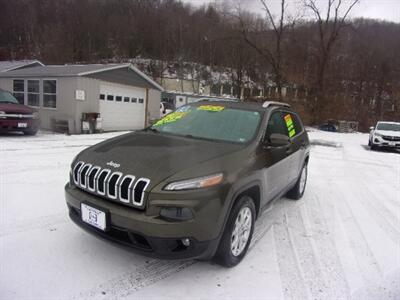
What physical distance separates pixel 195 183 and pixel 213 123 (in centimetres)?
137

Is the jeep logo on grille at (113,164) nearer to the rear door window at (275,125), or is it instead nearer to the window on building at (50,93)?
the rear door window at (275,125)

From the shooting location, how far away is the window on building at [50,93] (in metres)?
14.4

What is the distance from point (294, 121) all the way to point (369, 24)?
42284 millimetres

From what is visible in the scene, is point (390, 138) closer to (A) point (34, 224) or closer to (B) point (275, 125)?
(B) point (275, 125)

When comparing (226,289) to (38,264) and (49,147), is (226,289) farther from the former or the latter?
(49,147)

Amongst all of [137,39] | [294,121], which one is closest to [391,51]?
[137,39]

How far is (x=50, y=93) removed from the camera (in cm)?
1456

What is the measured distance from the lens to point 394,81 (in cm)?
3922

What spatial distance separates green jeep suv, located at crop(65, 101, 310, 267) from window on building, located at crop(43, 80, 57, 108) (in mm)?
12338

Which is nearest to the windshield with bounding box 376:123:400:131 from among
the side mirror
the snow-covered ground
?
the snow-covered ground

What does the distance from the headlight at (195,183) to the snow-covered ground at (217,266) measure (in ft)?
2.96

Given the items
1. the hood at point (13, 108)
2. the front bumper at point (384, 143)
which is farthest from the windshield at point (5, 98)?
the front bumper at point (384, 143)

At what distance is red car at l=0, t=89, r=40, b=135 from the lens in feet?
33.7

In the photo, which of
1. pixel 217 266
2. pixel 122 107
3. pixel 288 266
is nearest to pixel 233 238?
pixel 217 266
